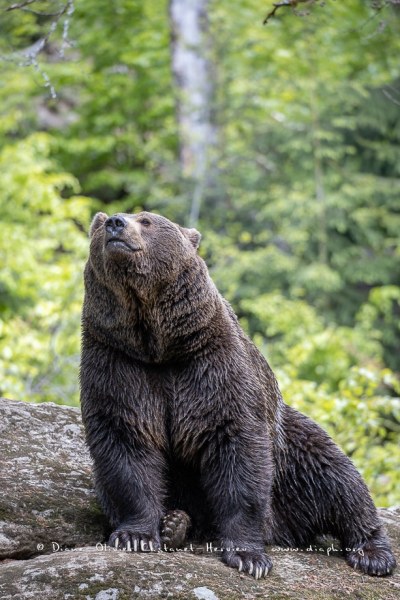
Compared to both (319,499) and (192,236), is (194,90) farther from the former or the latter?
(319,499)

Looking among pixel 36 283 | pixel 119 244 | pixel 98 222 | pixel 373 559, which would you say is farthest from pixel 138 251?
pixel 36 283

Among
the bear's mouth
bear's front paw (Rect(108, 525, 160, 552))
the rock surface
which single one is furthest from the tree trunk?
bear's front paw (Rect(108, 525, 160, 552))

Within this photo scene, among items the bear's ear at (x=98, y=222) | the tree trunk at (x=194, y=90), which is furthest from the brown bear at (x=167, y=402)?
the tree trunk at (x=194, y=90)

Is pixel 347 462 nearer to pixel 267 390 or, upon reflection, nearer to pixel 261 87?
pixel 267 390

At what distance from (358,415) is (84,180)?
14.4m

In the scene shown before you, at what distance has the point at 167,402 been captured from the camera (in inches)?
172

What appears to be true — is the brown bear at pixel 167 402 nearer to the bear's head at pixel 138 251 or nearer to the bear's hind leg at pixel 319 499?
the bear's head at pixel 138 251

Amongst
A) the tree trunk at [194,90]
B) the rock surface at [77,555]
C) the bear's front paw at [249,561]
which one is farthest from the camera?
the tree trunk at [194,90]

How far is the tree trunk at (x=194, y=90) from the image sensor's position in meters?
15.6

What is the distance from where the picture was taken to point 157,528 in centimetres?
429

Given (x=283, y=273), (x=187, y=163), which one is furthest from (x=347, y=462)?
(x=187, y=163)

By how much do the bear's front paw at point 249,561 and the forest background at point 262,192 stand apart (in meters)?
4.75

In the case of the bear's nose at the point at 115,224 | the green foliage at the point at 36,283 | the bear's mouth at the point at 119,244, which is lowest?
the green foliage at the point at 36,283

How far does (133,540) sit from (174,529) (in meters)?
0.23
